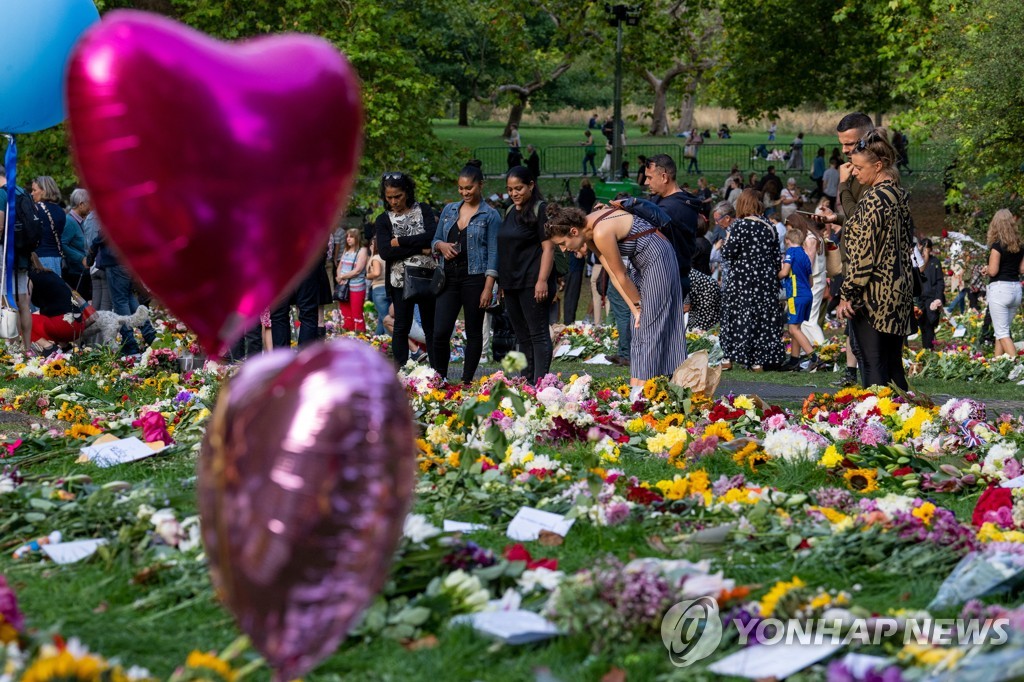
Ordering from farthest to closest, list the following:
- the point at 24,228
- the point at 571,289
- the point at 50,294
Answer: the point at 571,289 → the point at 50,294 → the point at 24,228

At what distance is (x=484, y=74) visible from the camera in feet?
162

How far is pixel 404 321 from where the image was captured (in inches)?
409

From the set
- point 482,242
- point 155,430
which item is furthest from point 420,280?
point 155,430

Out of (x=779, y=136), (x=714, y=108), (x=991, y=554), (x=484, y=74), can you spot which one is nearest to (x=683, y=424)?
(x=991, y=554)

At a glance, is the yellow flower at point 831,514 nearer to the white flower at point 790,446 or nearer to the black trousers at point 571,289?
the white flower at point 790,446

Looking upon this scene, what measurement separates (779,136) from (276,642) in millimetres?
57674


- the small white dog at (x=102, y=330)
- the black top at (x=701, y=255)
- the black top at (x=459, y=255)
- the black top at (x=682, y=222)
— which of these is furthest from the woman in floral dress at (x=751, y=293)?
the small white dog at (x=102, y=330)

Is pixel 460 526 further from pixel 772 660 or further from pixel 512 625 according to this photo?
pixel 772 660

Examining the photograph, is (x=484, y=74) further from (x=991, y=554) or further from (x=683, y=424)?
(x=991, y=554)

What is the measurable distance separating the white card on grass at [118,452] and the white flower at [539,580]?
286 centimetres

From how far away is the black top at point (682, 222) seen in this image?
971 cm

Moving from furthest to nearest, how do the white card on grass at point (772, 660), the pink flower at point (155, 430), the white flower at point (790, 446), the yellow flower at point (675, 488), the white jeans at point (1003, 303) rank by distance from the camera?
1. the white jeans at point (1003, 303)
2. the pink flower at point (155, 430)
3. the white flower at point (790, 446)
4. the yellow flower at point (675, 488)
5. the white card on grass at point (772, 660)

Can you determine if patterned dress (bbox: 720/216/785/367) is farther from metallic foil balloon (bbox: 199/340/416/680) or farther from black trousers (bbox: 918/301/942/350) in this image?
metallic foil balloon (bbox: 199/340/416/680)

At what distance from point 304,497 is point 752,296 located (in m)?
10.5
